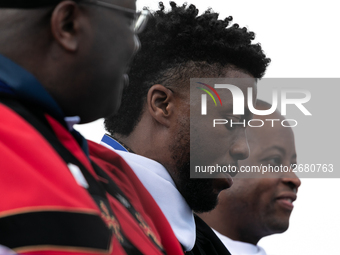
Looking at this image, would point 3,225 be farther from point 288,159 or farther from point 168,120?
point 288,159

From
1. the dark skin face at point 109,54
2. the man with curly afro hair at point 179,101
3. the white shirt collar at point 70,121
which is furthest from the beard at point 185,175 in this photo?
the white shirt collar at point 70,121

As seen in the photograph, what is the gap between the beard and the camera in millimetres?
2408

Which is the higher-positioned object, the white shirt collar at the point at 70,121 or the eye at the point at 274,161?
the eye at the point at 274,161

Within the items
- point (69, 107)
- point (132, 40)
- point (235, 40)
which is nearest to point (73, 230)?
point (69, 107)

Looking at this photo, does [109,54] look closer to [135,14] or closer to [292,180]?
[135,14]

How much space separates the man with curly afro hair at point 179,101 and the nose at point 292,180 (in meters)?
1.28

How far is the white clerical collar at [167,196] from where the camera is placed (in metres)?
2.17

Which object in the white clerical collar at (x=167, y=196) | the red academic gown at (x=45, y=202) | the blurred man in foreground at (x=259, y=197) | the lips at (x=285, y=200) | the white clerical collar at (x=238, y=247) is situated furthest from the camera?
the lips at (x=285, y=200)

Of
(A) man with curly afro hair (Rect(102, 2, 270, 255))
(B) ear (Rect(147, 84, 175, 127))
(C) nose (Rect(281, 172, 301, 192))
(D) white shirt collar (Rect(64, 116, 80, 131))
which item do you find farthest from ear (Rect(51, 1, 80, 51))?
(C) nose (Rect(281, 172, 301, 192))

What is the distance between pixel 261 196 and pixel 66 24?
8.88 ft

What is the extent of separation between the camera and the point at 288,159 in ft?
12.2

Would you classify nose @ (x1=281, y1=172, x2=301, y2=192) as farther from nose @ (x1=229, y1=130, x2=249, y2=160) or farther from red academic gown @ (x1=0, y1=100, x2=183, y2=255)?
red academic gown @ (x1=0, y1=100, x2=183, y2=255)

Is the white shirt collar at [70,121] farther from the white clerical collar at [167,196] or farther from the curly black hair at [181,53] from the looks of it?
the curly black hair at [181,53]

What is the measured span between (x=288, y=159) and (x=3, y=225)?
311cm
